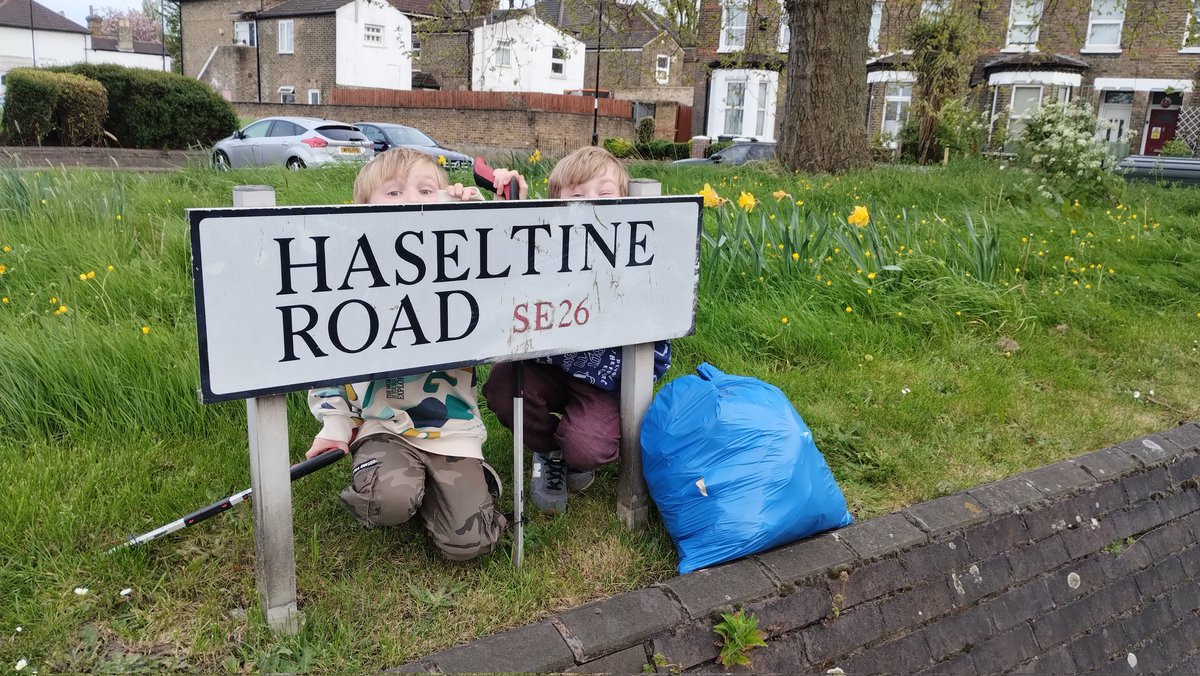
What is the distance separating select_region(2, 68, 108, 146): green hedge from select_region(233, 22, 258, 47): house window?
29.9 metres

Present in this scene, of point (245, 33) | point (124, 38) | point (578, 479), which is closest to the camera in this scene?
point (578, 479)

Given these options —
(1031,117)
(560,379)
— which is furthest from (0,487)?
(1031,117)

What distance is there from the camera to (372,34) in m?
39.0

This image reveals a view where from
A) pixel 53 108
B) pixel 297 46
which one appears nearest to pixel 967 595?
pixel 53 108

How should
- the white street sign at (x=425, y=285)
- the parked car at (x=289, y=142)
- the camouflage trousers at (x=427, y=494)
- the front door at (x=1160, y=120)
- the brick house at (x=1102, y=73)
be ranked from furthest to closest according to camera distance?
1. the front door at (x=1160, y=120)
2. the brick house at (x=1102, y=73)
3. the parked car at (x=289, y=142)
4. the camouflage trousers at (x=427, y=494)
5. the white street sign at (x=425, y=285)

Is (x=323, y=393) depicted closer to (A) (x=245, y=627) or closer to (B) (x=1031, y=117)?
(A) (x=245, y=627)

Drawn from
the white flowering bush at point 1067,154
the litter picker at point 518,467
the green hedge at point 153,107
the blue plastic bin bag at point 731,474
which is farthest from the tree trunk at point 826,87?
the green hedge at point 153,107

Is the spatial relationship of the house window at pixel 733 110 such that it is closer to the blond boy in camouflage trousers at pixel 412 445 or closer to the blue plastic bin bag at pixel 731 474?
the blue plastic bin bag at pixel 731 474

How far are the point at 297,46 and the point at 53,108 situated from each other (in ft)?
92.5

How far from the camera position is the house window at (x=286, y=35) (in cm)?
4012

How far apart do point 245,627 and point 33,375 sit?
1487 millimetres

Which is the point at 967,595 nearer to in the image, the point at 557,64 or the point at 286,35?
the point at 557,64

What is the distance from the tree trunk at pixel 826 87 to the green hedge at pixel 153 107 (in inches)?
448

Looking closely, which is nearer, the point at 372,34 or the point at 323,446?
the point at 323,446
